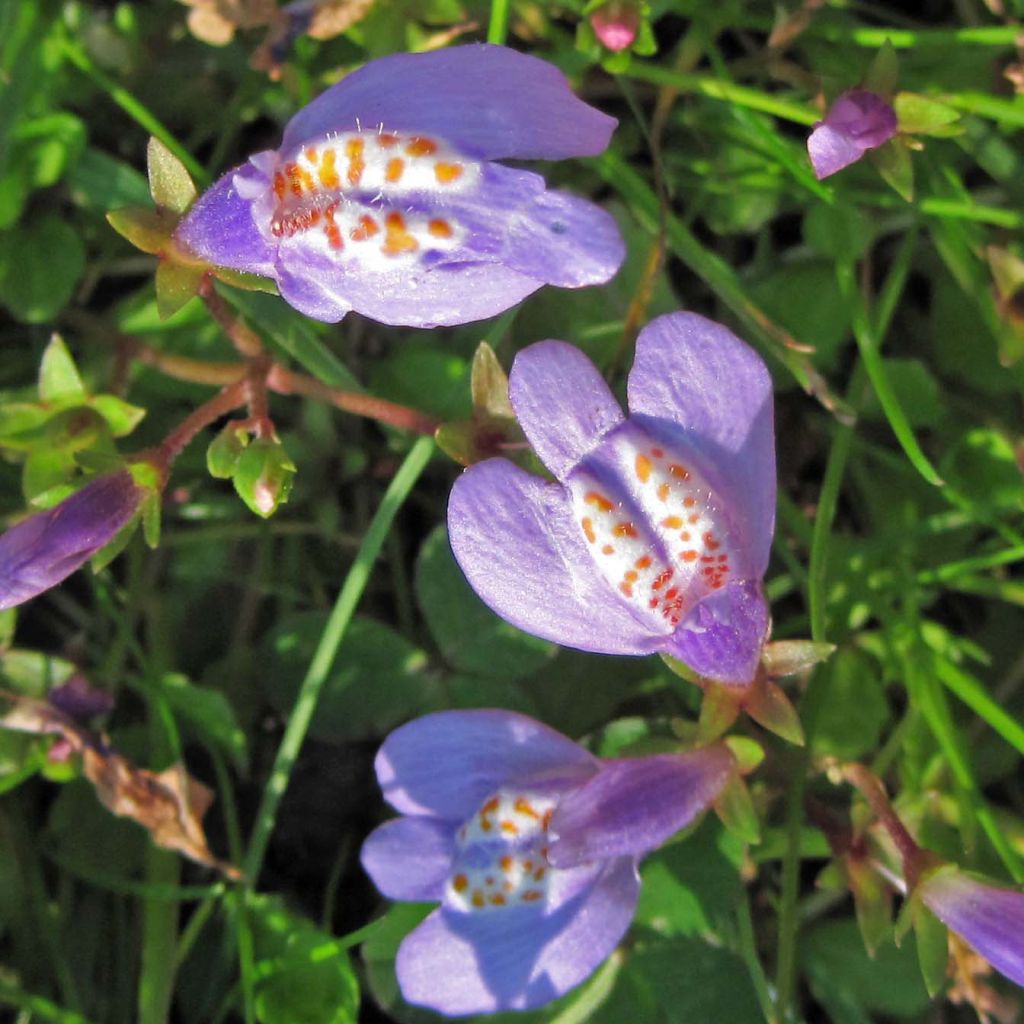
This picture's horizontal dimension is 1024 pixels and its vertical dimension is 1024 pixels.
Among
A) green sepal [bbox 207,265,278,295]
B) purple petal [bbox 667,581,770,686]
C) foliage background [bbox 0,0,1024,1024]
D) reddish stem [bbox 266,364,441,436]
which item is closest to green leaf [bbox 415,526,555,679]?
foliage background [bbox 0,0,1024,1024]

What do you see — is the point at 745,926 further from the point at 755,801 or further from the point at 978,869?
the point at 978,869

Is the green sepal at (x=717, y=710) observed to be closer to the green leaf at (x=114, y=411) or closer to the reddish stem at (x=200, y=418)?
the reddish stem at (x=200, y=418)

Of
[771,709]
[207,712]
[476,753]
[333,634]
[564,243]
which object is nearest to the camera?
[564,243]

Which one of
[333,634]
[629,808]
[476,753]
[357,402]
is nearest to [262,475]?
[357,402]

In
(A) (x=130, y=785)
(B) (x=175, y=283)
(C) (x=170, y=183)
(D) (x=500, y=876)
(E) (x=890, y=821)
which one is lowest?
(A) (x=130, y=785)

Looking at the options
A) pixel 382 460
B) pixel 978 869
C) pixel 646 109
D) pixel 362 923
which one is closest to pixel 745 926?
pixel 978 869

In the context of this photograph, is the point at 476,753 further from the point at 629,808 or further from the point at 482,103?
the point at 482,103

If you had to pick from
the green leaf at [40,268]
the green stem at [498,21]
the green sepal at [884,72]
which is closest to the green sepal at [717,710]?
the green sepal at [884,72]
